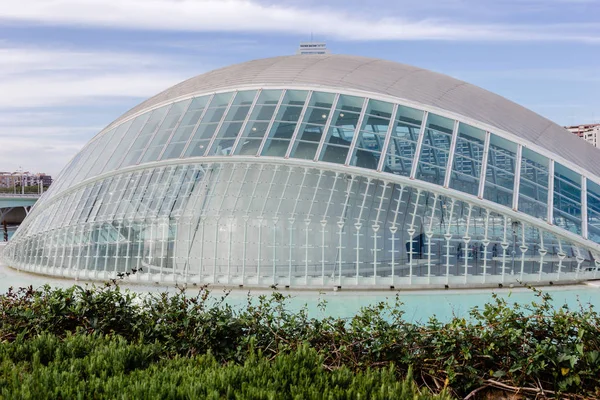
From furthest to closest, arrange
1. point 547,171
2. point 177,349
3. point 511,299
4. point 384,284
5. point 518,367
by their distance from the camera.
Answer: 1. point 547,171
2. point 384,284
3. point 511,299
4. point 177,349
5. point 518,367

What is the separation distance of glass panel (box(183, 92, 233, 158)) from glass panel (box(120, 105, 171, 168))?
83.9 inches

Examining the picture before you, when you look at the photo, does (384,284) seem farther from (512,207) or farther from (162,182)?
(162,182)

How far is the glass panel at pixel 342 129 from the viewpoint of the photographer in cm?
1627

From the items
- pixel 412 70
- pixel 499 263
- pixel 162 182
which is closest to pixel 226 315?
pixel 499 263

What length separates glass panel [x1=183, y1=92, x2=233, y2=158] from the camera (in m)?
17.6

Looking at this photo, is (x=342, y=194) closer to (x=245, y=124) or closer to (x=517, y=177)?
(x=245, y=124)

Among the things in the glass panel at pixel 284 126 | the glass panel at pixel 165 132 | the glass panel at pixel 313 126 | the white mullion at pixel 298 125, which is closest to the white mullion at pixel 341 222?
the glass panel at pixel 313 126

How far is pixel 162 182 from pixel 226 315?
451 inches

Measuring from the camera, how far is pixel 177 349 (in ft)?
22.6

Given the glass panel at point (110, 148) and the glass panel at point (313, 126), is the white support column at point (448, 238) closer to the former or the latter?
the glass panel at point (313, 126)

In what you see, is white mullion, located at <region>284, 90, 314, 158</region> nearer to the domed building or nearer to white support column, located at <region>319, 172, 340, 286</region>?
the domed building

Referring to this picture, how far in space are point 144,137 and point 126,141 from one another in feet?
3.35

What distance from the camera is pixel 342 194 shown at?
650 inches

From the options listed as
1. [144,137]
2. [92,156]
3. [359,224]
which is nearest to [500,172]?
[359,224]
